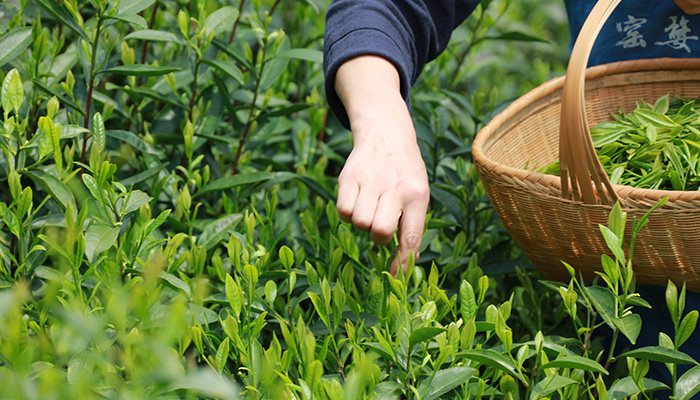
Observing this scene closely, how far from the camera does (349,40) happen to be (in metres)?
0.91

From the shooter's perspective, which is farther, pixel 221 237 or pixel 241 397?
pixel 221 237

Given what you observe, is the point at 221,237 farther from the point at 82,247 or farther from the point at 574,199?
the point at 574,199

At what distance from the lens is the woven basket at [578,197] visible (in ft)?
2.56

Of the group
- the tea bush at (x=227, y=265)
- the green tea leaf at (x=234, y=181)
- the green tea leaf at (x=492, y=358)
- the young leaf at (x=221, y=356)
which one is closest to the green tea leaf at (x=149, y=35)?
the tea bush at (x=227, y=265)

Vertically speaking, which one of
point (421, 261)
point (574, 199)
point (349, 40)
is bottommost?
point (421, 261)

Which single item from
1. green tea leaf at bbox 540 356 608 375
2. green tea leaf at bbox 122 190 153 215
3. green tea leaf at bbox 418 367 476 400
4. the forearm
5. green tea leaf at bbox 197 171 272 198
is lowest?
green tea leaf at bbox 197 171 272 198

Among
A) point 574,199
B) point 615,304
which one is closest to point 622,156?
point 574,199

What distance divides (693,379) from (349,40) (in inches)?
25.2

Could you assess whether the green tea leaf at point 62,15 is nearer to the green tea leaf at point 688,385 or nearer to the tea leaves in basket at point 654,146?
the tea leaves in basket at point 654,146

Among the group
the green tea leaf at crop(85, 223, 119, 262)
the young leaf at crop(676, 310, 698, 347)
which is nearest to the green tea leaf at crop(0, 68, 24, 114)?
the green tea leaf at crop(85, 223, 119, 262)

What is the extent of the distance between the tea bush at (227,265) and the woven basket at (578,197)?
6 cm

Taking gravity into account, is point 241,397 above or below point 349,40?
below

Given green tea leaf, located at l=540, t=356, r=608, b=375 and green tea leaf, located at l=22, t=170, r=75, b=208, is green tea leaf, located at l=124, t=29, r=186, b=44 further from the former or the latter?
green tea leaf, located at l=540, t=356, r=608, b=375

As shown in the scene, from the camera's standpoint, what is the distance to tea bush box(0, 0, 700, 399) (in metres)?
0.62
